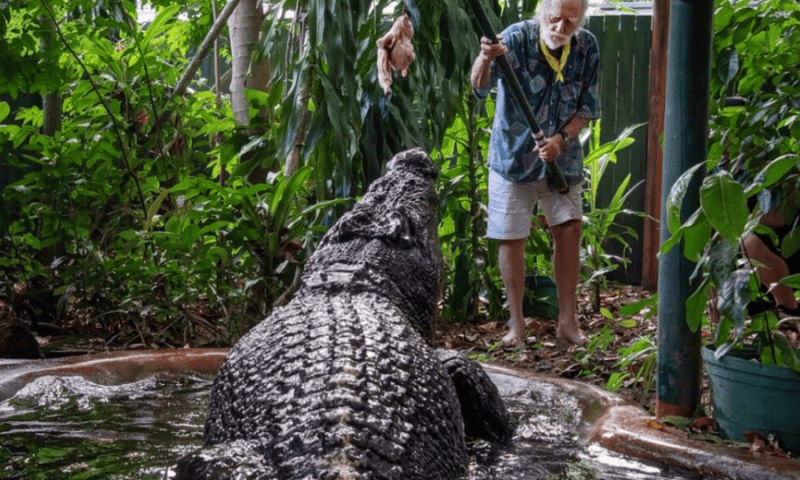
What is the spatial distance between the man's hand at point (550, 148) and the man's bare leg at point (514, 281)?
1.65ft

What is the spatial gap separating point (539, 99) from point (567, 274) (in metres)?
0.95

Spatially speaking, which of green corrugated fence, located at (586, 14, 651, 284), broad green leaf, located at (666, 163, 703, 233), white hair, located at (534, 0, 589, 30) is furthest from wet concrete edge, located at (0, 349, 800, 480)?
green corrugated fence, located at (586, 14, 651, 284)

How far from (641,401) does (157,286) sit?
109 inches

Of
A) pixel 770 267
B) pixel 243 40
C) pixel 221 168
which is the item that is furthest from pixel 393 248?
pixel 243 40

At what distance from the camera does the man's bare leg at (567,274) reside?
15.4 ft

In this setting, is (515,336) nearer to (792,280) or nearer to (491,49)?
(491,49)

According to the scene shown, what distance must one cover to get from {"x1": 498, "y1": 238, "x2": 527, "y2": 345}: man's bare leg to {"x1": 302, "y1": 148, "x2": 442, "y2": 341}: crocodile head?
1359mm

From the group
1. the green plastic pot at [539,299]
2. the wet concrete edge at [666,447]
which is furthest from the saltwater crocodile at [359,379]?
the green plastic pot at [539,299]

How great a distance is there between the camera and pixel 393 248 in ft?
10.2

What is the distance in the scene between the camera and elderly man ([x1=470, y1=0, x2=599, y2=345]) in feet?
15.3

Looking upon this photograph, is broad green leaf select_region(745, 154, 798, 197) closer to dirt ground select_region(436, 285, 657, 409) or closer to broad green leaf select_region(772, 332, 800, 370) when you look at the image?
broad green leaf select_region(772, 332, 800, 370)

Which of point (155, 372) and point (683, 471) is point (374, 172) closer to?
point (155, 372)

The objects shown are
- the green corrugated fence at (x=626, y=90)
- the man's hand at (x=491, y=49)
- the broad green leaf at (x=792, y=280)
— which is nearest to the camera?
the broad green leaf at (x=792, y=280)

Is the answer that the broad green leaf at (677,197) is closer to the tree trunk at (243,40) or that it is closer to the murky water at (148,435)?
the murky water at (148,435)
